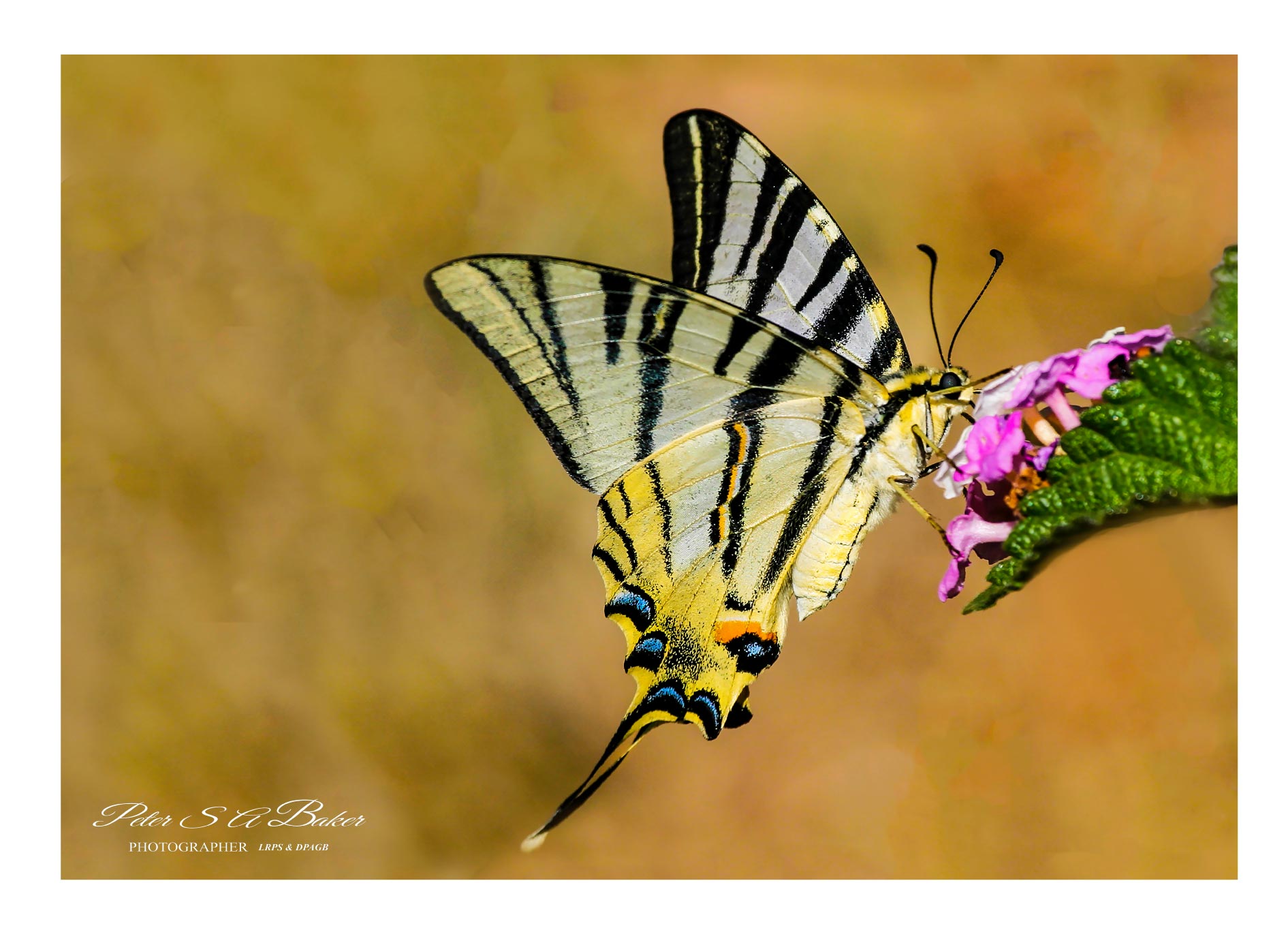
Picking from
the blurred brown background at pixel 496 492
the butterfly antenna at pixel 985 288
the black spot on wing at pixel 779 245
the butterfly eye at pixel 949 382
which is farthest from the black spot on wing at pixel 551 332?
the blurred brown background at pixel 496 492

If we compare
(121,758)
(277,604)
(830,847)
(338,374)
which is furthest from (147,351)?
(830,847)

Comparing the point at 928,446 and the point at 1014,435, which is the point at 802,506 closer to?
the point at 928,446

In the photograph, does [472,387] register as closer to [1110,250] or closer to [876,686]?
[876,686]

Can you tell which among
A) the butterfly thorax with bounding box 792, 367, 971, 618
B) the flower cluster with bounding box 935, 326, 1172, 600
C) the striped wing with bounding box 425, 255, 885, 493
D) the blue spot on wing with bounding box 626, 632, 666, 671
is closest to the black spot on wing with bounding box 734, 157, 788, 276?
the striped wing with bounding box 425, 255, 885, 493

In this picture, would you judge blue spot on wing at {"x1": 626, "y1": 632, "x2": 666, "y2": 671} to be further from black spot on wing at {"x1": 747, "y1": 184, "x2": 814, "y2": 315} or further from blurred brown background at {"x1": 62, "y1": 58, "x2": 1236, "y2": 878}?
blurred brown background at {"x1": 62, "y1": 58, "x2": 1236, "y2": 878}

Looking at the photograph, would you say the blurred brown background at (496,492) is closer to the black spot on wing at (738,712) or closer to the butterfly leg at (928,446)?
the black spot on wing at (738,712)
